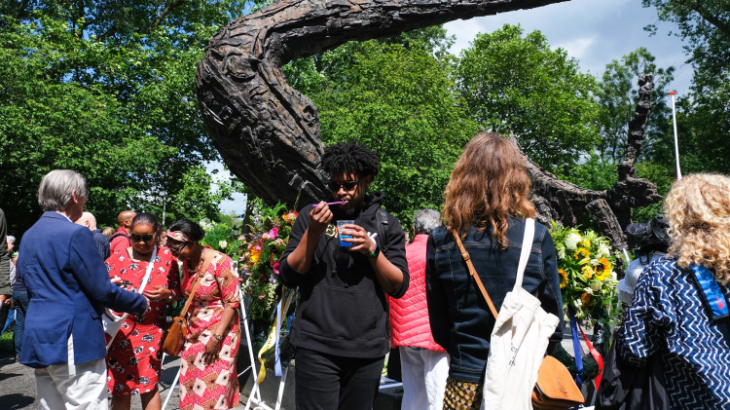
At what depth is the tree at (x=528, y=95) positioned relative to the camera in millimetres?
28500

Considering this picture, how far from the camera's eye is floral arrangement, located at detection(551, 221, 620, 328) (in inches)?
153

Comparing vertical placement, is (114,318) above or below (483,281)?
below

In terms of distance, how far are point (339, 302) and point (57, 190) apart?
1711mm

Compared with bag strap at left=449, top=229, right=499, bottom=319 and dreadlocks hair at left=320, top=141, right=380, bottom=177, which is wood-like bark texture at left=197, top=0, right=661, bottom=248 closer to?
dreadlocks hair at left=320, top=141, right=380, bottom=177

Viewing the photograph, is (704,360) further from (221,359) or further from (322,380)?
(221,359)

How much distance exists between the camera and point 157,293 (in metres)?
3.95

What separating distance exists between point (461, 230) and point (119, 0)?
21.8m

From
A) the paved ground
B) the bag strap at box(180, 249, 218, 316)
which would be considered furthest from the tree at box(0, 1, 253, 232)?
the bag strap at box(180, 249, 218, 316)

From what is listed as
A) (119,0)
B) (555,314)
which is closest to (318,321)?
(555,314)

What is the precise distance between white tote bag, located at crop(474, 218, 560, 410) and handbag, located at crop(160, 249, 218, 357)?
259 cm

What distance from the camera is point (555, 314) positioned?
2209 millimetres

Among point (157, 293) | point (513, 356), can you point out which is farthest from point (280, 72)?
point (513, 356)

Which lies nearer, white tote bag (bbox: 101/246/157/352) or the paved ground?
white tote bag (bbox: 101/246/157/352)

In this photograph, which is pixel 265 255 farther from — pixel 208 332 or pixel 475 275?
pixel 475 275
